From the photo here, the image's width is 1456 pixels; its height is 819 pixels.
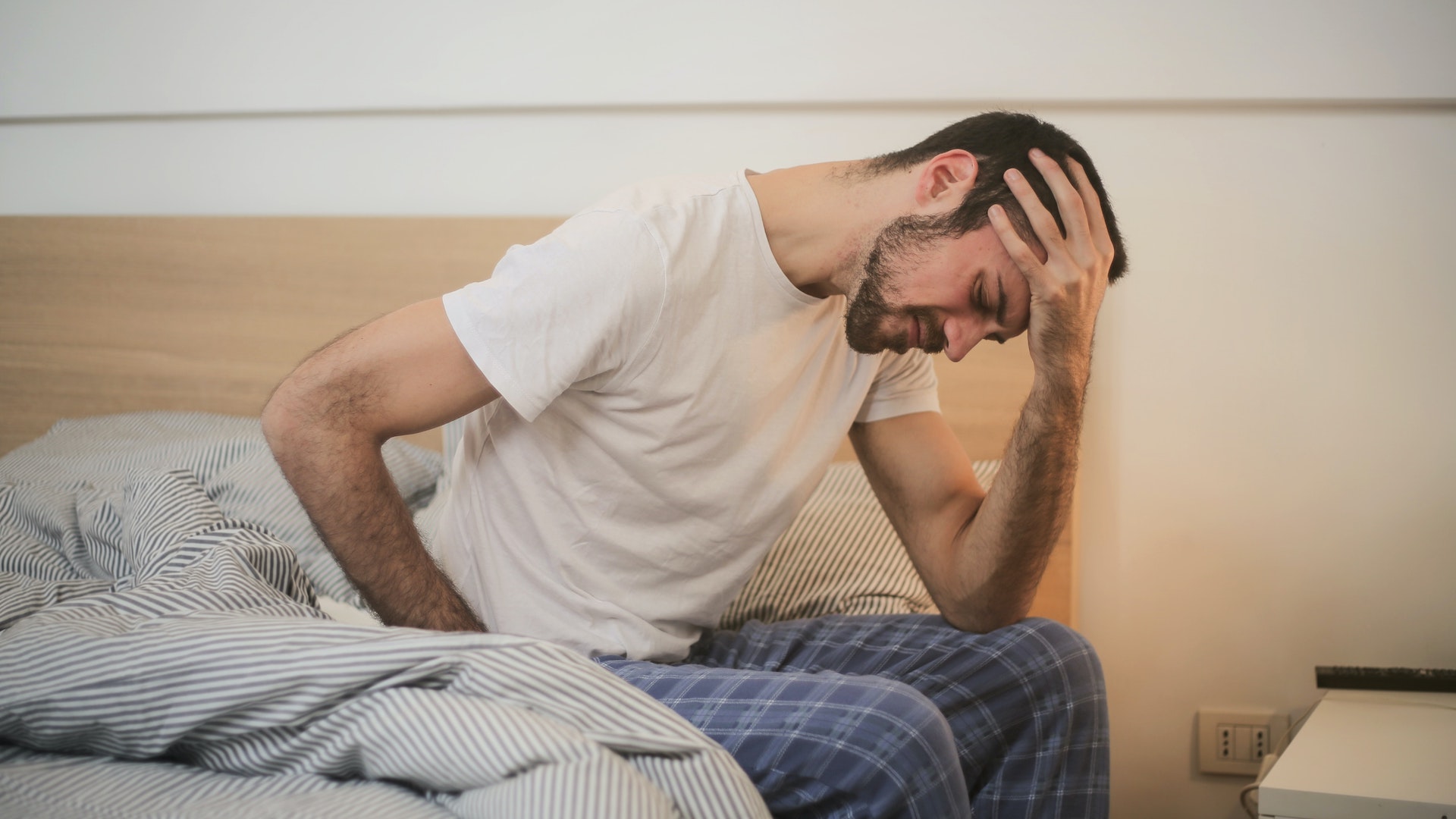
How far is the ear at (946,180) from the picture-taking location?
1.08m

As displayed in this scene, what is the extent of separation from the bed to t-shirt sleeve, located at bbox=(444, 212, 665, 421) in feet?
0.83

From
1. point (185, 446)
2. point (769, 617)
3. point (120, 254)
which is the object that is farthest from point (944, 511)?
point (120, 254)

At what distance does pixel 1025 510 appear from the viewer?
115 cm

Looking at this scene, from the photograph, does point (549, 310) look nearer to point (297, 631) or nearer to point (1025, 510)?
point (297, 631)

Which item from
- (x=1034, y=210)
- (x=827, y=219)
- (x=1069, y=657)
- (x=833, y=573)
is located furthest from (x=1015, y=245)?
(x=833, y=573)

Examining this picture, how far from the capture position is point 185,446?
1660 millimetres

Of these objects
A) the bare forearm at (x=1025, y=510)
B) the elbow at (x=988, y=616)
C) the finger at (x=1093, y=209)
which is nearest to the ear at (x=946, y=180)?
the finger at (x=1093, y=209)

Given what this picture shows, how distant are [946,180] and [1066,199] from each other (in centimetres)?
12

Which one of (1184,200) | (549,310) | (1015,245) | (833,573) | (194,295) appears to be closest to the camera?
(549,310)

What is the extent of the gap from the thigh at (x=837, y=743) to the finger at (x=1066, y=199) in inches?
19.7

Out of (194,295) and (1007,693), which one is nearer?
(1007,693)

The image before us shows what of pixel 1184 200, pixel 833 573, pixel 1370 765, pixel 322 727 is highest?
pixel 1184 200

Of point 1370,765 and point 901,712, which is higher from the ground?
point 901,712

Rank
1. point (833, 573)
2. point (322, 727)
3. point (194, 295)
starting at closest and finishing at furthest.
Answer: point (322, 727), point (833, 573), point (194, 295)
